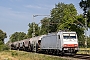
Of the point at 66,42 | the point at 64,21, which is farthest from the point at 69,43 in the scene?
the point at 64,21

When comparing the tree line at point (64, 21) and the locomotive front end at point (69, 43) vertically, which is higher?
the tree line at point (64, 21)

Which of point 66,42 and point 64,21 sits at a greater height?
point 64,21

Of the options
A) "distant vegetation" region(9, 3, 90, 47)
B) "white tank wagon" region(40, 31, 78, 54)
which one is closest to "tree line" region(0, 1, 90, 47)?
"distant vegetation" region(9, 3, 90, 47)

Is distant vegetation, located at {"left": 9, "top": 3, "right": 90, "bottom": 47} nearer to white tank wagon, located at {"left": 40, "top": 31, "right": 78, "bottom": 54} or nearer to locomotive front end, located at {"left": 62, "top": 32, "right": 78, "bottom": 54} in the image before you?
white tank wagon, located at {"left": 40, "top": 31, "right": 78, "bottom": 54}

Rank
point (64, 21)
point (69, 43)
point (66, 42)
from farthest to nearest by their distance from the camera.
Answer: point (64, 21), point (66, 42), point (69, 43)

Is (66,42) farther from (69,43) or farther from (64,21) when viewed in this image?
(64,21)

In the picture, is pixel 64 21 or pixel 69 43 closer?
pixel 69 43

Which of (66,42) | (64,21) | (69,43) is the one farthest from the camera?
(64,21)

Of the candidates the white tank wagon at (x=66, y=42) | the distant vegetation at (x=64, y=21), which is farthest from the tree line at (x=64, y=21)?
the white tank wagon at (x=66, y=42)

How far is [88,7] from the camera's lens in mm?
40312

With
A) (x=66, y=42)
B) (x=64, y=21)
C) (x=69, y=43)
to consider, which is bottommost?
(x=69, y=43)

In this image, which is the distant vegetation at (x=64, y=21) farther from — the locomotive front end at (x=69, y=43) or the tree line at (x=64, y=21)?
the locomotive front end at (x=69, y=43)

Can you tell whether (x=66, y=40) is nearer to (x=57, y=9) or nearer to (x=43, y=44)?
(x=43, y=44)

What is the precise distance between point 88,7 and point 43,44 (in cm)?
1285
